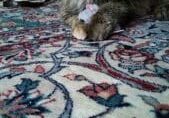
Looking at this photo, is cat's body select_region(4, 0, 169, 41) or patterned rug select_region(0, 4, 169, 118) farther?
cat's body select_region(4, 0, 169, 41)

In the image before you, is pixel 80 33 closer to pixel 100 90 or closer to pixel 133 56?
pixel 133 56

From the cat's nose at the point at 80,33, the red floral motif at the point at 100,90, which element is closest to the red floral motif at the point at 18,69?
the red floral motif at the point at 100,90

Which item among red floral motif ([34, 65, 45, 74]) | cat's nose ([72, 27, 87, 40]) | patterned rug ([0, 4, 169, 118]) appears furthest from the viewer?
cat's nose ([72, 27, 87, 40])

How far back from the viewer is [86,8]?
133 cm

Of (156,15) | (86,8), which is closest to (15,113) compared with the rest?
(86,8)

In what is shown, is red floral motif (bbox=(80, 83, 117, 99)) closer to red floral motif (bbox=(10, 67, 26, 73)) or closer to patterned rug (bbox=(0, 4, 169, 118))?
patterned rug (bbox=(0, 4, 169, 118))

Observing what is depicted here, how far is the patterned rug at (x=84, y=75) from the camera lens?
0.70m

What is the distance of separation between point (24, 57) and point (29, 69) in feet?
0.35

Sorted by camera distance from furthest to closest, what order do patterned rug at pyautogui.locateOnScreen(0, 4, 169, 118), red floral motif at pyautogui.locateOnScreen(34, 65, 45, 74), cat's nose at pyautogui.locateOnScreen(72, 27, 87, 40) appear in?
cat's nose at pyautogui.locateOnScreen(72, 27, 87, 40), red floral motif at pyautogui.locateOnScreen(34, 65, 45, 74), patterned rug at pyautogui.locateOnScreen(0, 4, 169, 118)

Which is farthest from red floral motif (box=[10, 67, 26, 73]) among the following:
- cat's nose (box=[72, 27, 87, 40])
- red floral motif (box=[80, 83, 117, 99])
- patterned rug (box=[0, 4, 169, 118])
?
cat's nose (box=[72, 27, 87, 40])

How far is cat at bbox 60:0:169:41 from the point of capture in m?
1.21

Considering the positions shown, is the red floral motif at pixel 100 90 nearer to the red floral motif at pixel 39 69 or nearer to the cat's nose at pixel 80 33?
the red floral motif at pixel 39 69

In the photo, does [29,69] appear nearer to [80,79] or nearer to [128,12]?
[80,79]

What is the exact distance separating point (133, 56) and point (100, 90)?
26 cm
